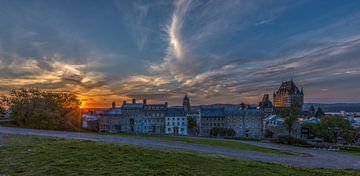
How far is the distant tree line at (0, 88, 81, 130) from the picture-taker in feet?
132

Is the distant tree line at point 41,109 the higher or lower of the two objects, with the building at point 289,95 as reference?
lower

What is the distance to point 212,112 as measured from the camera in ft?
405

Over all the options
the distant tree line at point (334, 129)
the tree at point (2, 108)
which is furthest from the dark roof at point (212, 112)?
the tree at point (2, 108)

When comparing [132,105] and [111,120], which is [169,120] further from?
[111,120]

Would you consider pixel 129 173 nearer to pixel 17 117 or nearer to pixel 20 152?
pixel 20 152

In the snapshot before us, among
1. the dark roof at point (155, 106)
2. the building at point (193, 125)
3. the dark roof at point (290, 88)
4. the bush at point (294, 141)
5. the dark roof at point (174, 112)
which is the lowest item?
the building at point (193, 125)

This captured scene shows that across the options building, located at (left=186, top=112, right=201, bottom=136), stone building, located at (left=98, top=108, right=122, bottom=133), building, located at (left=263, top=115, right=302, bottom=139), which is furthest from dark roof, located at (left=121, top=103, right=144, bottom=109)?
building, located at (left=263, top=115, right=302, bottom=139)

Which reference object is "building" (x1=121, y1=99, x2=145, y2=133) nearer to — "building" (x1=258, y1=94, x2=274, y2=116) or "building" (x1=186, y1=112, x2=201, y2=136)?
"building" (x1=186, y1=112, x2=201, y2=136)

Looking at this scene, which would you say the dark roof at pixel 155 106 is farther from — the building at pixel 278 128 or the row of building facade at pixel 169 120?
the building at pixel 278 128

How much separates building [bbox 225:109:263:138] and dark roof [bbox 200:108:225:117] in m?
2.87

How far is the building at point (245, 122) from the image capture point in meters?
118

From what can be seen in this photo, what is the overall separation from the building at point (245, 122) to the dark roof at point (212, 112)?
2.87 metres

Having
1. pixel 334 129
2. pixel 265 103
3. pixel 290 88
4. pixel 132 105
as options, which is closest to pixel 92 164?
pixel 334 129

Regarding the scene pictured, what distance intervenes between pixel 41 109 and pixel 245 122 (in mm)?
94222
